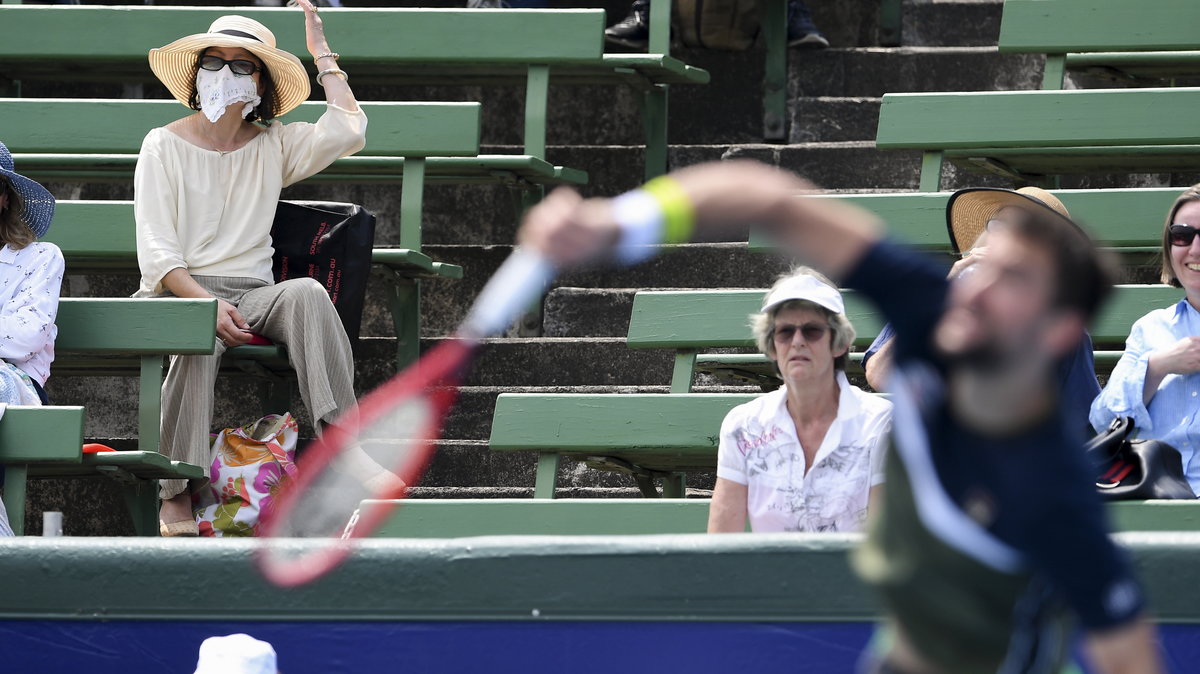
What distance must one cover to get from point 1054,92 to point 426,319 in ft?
8.39

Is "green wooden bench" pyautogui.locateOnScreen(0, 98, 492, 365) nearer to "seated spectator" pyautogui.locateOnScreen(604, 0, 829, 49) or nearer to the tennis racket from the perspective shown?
"seated spectator" pyautogui.locateOnScreen(604, 0, 829, 49)

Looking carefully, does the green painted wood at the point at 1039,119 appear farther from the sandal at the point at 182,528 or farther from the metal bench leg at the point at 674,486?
the sandal at the point at 182,528

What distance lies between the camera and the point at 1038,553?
78.7 inches

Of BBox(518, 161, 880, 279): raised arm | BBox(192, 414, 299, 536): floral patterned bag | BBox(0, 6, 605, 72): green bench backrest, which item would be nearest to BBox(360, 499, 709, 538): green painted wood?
BBox(192, 414, 299, 536): floral patterned bag

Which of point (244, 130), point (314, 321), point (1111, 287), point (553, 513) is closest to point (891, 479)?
point (1111, 287)

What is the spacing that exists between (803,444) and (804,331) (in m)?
0.27

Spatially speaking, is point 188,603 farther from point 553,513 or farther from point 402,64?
point 402,64

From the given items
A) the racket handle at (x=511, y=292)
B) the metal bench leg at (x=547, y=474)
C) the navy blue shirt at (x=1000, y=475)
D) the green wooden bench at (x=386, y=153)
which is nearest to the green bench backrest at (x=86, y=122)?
the green wooden bench at (x=386, y=153)

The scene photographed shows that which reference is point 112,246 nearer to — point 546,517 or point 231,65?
point 231,65

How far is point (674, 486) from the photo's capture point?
5.43m

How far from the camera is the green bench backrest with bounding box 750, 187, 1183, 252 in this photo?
5.31 metres

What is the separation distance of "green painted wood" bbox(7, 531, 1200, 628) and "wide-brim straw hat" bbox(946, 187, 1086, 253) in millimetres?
1528

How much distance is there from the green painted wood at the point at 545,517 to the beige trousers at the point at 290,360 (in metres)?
0.61

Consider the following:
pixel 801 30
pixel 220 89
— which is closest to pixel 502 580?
pixel 220 89
